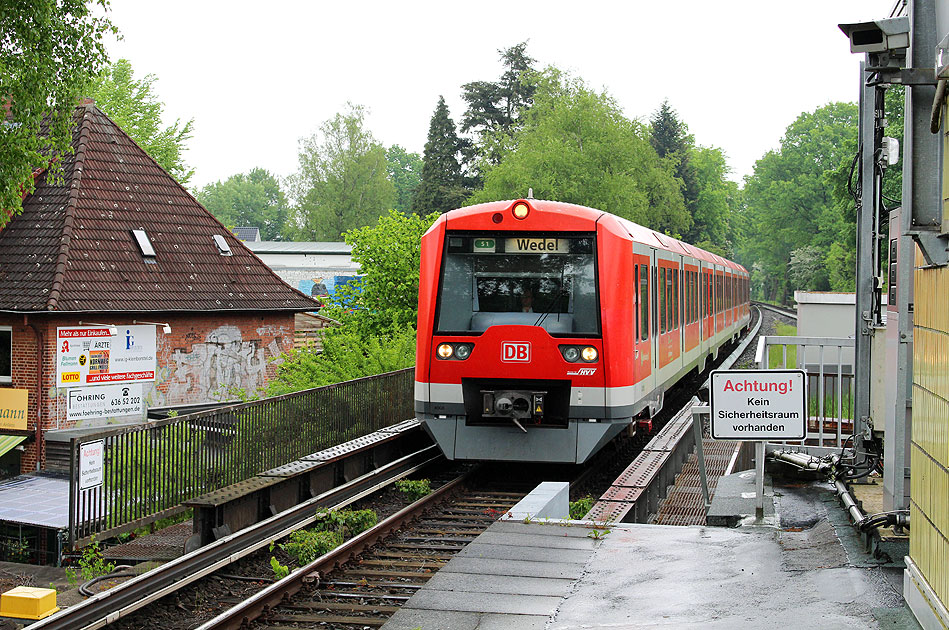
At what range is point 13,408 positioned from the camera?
796 inches

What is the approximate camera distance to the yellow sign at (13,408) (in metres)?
20.0

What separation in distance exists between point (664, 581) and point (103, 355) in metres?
18.0

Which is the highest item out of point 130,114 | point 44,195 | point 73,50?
point 130,114

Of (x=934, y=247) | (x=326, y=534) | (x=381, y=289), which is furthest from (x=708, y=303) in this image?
(x=934, y=247)

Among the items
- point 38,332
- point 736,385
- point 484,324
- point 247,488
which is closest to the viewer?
point 736,385

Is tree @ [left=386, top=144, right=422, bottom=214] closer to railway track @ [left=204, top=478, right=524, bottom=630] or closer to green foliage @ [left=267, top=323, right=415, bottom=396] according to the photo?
green foliage @ [left=267, top=323, right=415, bottom=396]

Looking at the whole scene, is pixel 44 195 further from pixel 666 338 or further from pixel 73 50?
pixel 666 338

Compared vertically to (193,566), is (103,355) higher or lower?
higher

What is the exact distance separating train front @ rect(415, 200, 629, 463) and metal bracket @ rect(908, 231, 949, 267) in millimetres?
6547

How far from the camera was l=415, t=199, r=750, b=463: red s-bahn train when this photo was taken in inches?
423

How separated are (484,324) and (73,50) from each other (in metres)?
11.0

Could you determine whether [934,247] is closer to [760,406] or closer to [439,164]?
[760,406]

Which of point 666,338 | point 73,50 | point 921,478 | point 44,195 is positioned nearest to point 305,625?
point 921,478

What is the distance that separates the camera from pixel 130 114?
47156 millimetres
